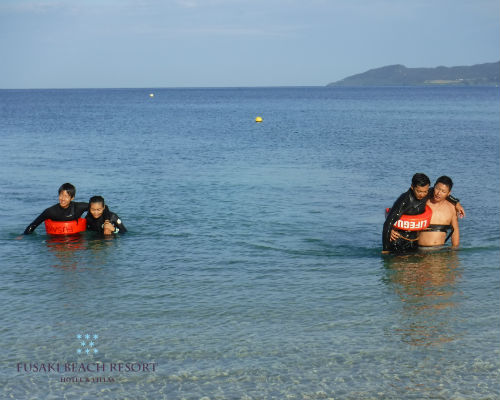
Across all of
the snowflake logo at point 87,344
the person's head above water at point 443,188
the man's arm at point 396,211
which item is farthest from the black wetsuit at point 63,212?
the person's head above water at point 443,188

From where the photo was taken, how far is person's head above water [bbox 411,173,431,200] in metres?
10.9

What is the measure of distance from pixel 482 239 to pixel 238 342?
806 centimetres

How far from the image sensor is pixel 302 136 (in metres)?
→ 46.4

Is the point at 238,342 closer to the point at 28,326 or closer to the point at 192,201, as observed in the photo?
the point at 28,326

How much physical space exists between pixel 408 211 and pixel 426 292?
1.86 m

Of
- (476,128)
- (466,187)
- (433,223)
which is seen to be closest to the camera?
(433,223)

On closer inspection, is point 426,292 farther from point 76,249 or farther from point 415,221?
point 76,249

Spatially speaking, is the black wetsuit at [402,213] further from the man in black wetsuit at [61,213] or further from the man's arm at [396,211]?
the man in black wetsuit at [61,213]

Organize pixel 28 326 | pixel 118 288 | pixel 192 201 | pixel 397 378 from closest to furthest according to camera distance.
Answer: pixel 397 378, pixel 28 326, pixel 118 288, pixel 192 201

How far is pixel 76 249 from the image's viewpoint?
13.0 m

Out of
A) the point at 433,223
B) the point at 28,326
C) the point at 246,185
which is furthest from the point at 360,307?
the point at 246,185

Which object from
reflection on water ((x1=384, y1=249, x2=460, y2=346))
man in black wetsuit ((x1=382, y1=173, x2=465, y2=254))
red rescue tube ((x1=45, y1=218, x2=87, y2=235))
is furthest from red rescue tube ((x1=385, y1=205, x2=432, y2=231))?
red rescue tube ((x1=45, y1=218, x2=87, y2=235))

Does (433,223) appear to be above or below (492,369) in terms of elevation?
above

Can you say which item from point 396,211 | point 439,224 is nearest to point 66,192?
point 396,211
